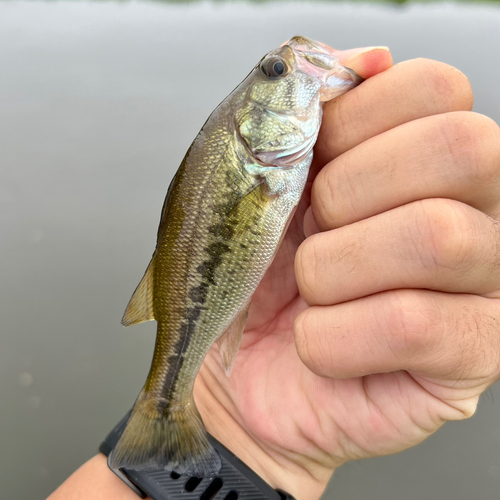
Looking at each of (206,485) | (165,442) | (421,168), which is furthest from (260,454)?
(421,168)

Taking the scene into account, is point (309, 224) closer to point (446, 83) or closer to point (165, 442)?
point (446, 83)

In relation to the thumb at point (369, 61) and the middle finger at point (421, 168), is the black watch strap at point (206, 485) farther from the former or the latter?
the thumb at point (369, 61)

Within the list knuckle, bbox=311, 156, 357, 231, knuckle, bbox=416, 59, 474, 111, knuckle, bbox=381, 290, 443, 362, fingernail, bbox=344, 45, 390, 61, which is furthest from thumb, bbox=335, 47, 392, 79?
knuckle, bbox=381, 290, 443, 362

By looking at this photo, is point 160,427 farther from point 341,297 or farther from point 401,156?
point 401,156

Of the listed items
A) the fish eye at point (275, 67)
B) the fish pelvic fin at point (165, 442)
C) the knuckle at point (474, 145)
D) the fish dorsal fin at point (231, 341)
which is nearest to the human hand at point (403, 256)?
the knuckle at point (474, 145)

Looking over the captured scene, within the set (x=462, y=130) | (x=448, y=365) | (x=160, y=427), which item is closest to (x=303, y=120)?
(x=462, y=130)

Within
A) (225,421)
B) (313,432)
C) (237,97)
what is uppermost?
(237,97)
